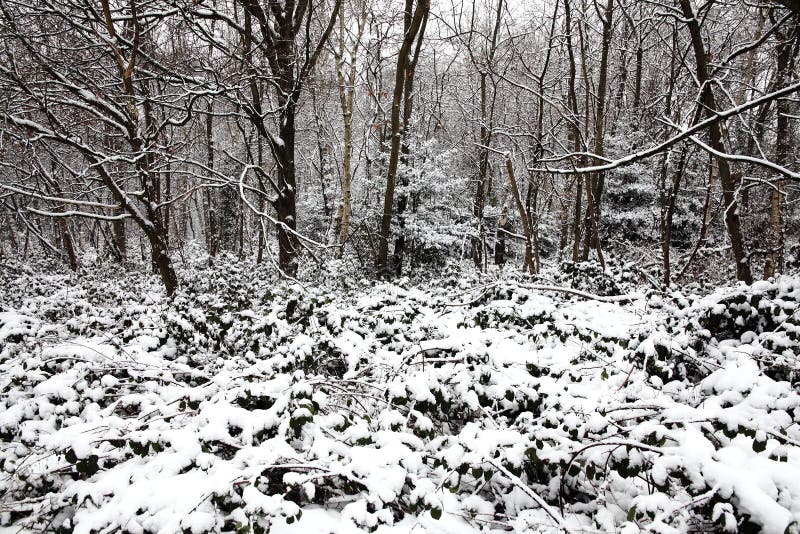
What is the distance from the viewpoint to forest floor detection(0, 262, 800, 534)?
79.6 inches

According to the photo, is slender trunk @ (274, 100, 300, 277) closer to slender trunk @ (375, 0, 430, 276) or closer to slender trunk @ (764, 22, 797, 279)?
slender trunk @ (375, 0, 430, 276)

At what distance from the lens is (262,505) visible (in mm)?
1991

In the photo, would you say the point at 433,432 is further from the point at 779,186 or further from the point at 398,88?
the point at 398,88

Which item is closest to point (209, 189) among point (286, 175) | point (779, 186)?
point (286, 175)

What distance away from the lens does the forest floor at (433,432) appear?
2021 mm

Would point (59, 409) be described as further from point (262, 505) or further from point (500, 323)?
point (500, 323)

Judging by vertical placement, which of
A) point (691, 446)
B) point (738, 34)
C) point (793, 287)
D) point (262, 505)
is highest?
point (738, 34)

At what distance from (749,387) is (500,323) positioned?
2837mm

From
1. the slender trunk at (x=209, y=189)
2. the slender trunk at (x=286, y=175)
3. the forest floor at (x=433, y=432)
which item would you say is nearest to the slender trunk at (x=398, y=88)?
the slender trunk at (x=286, y=175)

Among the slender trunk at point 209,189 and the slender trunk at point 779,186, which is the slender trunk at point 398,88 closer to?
the slender trunk at point 209,189

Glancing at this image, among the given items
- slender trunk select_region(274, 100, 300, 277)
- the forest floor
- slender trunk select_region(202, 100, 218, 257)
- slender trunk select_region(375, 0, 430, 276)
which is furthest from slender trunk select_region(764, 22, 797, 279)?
slender trunk select_region(202, 100, 218, 257)

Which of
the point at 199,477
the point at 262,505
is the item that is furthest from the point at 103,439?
the point at 262,505

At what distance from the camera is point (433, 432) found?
2.93 meters

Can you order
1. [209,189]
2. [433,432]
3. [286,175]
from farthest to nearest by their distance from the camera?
[209,189] < [286,175] < [433,432]
